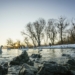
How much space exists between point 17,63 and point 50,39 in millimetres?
55034

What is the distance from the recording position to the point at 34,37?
6638cm

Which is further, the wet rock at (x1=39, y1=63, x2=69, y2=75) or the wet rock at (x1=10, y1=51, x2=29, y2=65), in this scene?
the wet rock at (x1=10, y1=51, x2=29, y2=65)

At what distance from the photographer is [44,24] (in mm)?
64688

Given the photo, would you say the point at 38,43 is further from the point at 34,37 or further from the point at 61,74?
the point at 61,74

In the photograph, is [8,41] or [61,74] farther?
[8,41]

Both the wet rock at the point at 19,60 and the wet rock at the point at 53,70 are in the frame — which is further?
the wet rock at the point at 19,60

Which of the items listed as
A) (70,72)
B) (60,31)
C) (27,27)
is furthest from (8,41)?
(70,72)

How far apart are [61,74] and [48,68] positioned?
61 cm

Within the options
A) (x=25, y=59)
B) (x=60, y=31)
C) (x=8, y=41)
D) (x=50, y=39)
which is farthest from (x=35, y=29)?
(x=25, y=59)

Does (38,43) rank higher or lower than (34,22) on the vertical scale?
lower

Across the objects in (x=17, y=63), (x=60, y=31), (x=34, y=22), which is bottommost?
(x=17, y=63)

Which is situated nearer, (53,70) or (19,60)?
(53,70)

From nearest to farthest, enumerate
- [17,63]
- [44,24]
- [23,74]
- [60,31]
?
1. [23,74]
2. [17,63]
3. [60,31]
4. [44,24]

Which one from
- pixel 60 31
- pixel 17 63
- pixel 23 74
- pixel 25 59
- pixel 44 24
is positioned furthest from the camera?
pixel 44 24
